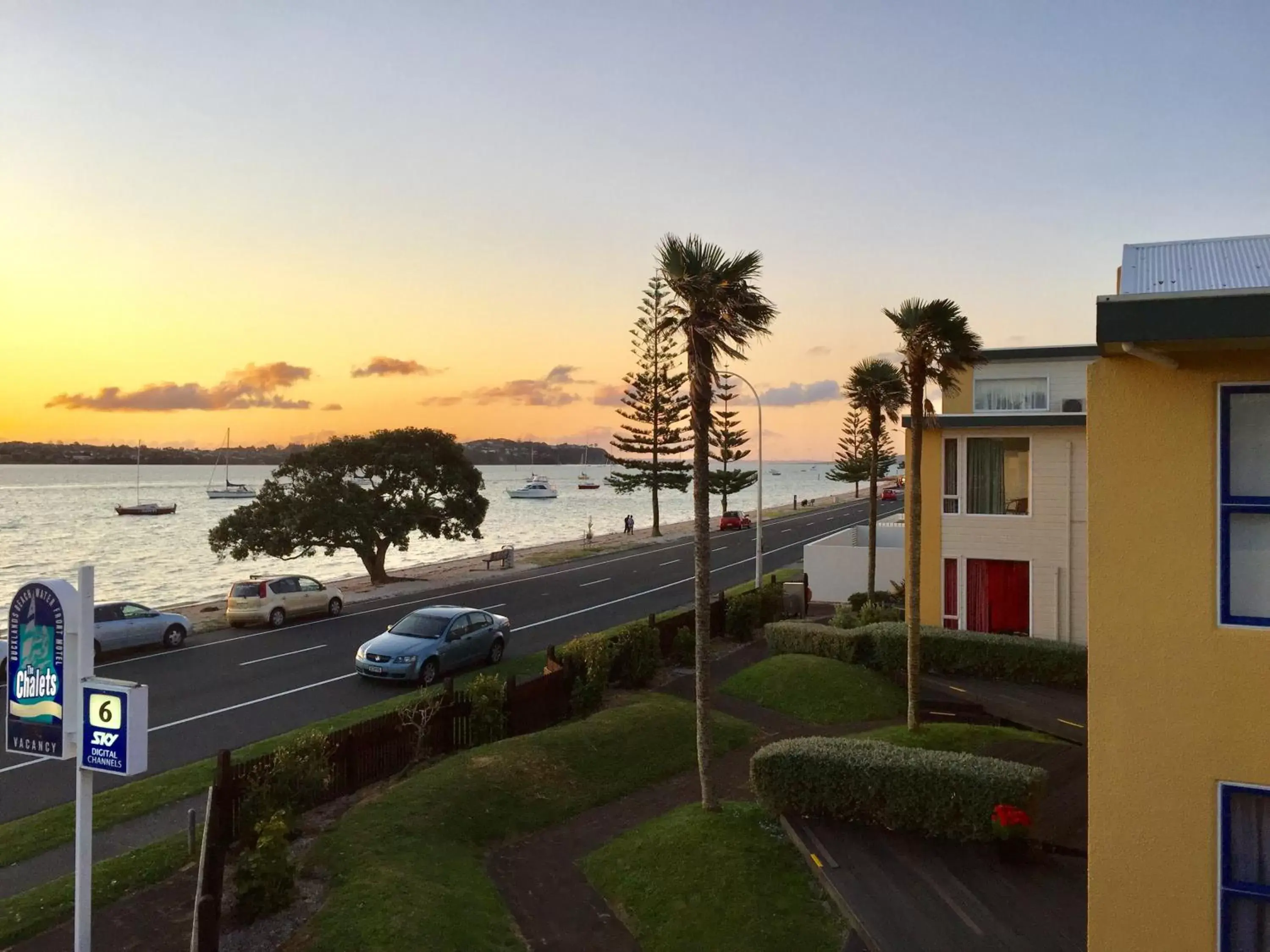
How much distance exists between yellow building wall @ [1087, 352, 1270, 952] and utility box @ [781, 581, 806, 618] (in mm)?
20494

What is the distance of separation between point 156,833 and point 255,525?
2595 cm

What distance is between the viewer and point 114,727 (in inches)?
284

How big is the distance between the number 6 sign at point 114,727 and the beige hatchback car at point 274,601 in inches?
784

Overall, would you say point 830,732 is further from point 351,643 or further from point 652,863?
point 351,643

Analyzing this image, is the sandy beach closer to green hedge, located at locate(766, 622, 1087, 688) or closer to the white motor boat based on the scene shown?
green hedge, located at locate(766, 622, 1087, 688)

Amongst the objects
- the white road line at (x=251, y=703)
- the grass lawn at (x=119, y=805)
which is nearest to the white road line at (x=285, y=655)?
the white road line at (x=251, y=703)

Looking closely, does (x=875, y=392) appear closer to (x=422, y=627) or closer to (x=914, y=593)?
(x=914, y=593)

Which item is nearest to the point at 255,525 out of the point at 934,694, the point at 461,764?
the point at 461,764

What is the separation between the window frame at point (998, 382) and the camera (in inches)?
829

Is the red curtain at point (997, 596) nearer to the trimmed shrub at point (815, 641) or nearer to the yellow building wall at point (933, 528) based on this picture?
the yellow building wall at point (933, 528)

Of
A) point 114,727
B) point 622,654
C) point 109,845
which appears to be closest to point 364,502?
point 622,654

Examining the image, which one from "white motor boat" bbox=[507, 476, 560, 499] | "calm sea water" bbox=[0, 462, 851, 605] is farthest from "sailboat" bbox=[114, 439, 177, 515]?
"white motor boat" bbox=[507, 476, 560, 499]

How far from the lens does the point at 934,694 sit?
1677 centimetres

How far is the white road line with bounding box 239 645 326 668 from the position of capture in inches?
848
